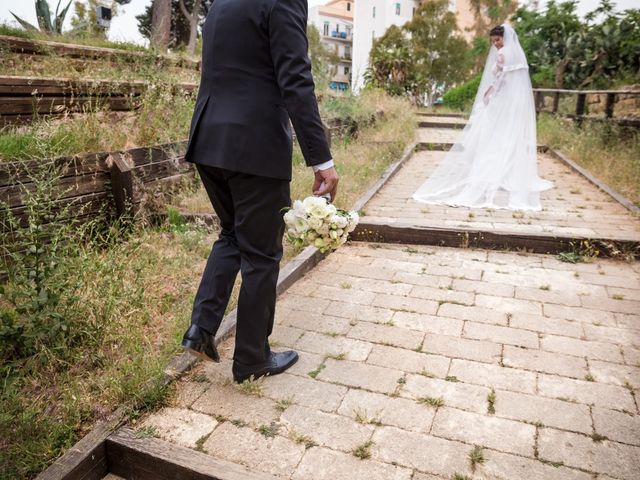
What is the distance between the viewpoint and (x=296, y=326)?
3.55 meters

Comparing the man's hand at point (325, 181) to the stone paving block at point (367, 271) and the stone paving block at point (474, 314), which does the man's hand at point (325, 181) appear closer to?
the stone paving block at point (474, 314)

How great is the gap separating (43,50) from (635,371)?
8.64m

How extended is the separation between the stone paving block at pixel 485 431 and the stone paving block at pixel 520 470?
0.19 feet

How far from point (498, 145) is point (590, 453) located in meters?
6.31

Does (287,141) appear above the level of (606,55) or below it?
below

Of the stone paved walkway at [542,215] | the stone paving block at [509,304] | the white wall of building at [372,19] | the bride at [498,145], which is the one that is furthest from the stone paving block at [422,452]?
the white wall of building at [372,19]

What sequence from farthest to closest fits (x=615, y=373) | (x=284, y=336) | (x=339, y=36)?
1. (x=339, y=36)
2. (x=284, y=336)
3. (x=615, y=373)

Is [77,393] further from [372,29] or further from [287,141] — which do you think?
Answer: [372,29]

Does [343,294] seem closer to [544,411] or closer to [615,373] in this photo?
[544,411]

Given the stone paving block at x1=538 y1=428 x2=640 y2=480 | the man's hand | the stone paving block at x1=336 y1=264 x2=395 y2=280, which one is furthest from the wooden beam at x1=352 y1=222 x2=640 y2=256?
the stone paving block at x1=538 y1=428 x2=640 y2=480

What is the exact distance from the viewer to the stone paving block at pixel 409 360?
9.82 ft

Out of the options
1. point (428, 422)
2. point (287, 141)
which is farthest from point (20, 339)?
point (428, 422)

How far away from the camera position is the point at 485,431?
243 centimetres

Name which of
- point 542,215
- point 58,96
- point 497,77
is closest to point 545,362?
point 542,215
